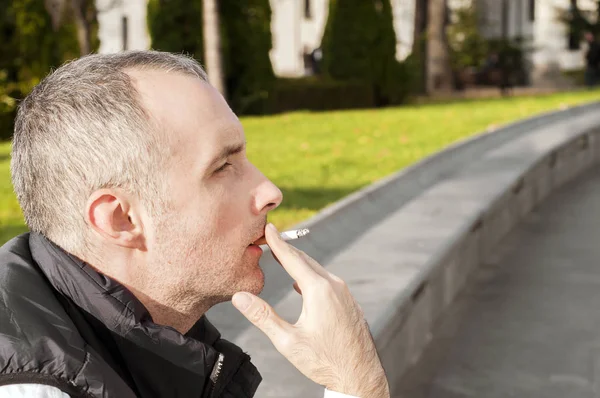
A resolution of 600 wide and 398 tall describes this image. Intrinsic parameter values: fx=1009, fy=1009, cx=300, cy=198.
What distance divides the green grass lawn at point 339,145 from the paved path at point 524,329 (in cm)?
173

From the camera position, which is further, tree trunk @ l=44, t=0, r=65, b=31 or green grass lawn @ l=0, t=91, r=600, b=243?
tree trunk @ l=44, t=0, r=65, b=31

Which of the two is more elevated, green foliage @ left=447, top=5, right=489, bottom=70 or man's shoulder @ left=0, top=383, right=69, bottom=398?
man's shoulder @ left=0, top=383, right=69, bottom=398

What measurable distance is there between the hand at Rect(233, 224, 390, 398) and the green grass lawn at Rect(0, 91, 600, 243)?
526 cm

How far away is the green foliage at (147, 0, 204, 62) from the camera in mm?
19578

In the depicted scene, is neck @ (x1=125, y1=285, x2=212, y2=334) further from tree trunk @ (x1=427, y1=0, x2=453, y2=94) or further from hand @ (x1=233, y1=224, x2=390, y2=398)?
tree trunk @ (x1=427, y1=0, x2=453, y2=94)

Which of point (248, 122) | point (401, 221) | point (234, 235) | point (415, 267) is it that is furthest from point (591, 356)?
point (248, 122)

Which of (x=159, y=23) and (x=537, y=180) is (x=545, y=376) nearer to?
(x=537, y=180)

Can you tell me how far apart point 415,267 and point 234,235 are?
115 inches

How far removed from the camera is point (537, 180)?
9.28 metres

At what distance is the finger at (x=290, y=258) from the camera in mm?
1936

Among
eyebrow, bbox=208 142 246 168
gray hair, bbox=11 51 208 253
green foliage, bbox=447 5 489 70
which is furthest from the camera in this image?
green foliage, bbox=447 5 489 70

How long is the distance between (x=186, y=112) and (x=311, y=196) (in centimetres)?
714

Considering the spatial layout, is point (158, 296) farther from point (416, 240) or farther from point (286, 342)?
point (416, 240)

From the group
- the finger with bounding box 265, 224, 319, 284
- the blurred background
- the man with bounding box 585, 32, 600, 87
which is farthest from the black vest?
the man with bounding box 585, 32, 600, 87
